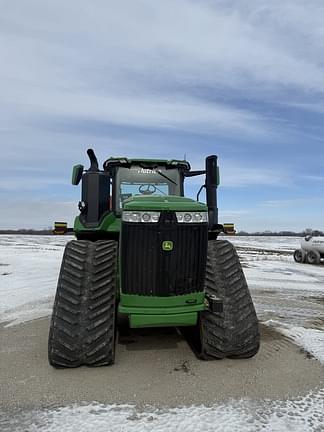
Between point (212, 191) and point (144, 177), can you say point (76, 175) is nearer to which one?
point (144, 177)

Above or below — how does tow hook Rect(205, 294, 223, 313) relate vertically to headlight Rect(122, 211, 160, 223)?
below

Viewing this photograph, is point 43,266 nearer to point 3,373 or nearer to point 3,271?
point 3,271

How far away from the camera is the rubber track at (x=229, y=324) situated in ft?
15.0

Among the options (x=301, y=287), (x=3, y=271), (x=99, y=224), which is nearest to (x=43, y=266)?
(x=3, y=271)

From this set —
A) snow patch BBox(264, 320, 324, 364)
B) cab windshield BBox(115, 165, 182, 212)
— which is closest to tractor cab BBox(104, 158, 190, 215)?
cab windshield BBox(115, 165, 182, 212)

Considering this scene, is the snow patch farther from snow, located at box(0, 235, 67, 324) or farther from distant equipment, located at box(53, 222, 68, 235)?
snow, located at box(0, 235, 67, 324)

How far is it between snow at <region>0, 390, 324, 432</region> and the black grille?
47.6 inches

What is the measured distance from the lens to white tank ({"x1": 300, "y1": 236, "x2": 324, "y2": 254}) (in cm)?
2017

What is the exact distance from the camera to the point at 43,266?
14.8m

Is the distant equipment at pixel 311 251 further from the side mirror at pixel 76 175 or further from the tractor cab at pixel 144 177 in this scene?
the side mirror at pixel 76 175

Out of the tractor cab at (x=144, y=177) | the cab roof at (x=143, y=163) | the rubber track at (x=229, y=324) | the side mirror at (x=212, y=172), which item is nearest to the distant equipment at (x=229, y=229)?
the side mirror at (x=212, y=172)

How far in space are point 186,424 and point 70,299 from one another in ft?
5.97

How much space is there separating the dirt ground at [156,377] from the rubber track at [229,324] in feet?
0.49

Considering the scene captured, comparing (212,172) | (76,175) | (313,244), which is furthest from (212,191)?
(313,244)
